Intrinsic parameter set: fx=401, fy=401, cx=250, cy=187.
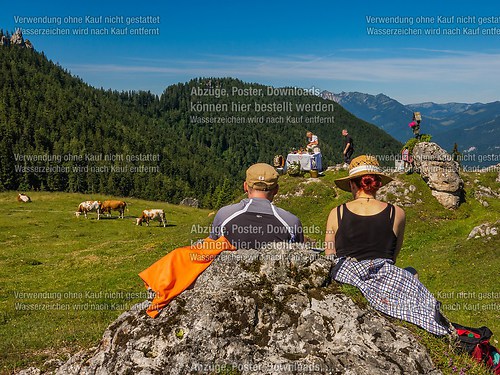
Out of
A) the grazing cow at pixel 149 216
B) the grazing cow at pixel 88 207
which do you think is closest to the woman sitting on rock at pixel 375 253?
the grazing cow at pixel 149 216

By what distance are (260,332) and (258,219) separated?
222 cm

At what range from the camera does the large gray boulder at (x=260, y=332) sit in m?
6.08

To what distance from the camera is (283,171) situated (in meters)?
39.8

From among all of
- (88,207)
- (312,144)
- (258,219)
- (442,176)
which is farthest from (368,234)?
(88,207)

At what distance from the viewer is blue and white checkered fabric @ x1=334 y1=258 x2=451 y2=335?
274 inches

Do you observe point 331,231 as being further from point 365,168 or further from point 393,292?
point 393,292

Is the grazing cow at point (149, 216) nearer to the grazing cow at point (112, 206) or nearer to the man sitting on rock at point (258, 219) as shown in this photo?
the grazing cow at point (112, 206)

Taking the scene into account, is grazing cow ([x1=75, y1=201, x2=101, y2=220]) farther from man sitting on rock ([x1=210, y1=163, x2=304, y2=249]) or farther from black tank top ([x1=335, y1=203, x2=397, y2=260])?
black tank top ([x1=335, y1=203, x2=397, y2=260])

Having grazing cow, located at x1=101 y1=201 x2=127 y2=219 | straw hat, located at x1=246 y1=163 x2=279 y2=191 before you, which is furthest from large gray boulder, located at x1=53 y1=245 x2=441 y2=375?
grazing cow, located at x1=101 y1=201 x2=127 y2=219

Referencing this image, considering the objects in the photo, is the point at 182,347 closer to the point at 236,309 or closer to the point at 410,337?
the point at 236,309

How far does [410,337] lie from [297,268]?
2.17 metres

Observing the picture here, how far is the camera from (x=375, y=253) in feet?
24.5

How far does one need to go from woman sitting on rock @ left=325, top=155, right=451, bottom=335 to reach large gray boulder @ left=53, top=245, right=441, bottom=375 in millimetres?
362

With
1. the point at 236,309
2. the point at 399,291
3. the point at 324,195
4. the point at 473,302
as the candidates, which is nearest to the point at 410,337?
the point at 399,291
